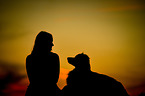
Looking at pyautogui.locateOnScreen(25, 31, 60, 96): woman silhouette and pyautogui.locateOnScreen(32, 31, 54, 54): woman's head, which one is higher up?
pyautogui.locateOnScreen(32, 31, 54, 54): woman's head

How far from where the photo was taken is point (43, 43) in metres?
8.02

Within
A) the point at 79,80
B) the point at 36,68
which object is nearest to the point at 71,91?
the point at 79,80

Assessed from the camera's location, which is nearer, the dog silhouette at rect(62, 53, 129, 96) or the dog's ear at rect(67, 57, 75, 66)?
the dog silhouette at rect(62, 53, 129, 96)

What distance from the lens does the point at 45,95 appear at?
309 inches

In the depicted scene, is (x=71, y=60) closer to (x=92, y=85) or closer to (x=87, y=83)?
(x=87, y=83)

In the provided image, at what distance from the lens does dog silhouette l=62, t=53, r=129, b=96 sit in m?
7.87

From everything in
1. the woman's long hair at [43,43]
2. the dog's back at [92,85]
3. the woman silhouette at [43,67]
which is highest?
the woman's long hair at [43,43]

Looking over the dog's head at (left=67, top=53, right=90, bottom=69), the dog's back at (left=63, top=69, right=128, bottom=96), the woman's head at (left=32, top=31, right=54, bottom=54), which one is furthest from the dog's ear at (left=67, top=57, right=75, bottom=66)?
the woman's head at (left=32, top=31, right=54, bottom=54)

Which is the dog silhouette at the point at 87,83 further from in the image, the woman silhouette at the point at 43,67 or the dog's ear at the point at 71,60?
the woman silhouette at the point at 43,67

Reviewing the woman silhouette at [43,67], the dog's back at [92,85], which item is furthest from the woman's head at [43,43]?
the dog's back at [92,85]

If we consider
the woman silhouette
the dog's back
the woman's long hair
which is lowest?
the dog's back

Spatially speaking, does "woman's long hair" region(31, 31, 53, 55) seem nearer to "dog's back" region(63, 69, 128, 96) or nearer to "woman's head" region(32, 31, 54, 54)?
"woman's head" region(32, 31, 54, 54)

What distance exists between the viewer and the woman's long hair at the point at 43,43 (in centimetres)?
801

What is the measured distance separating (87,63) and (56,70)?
74 cm
